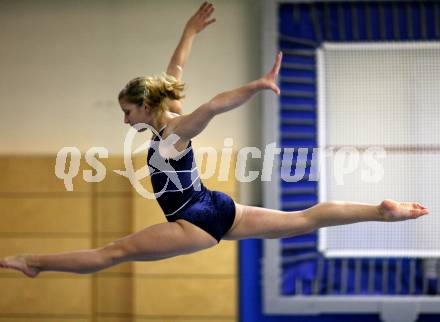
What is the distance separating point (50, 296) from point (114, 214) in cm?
78

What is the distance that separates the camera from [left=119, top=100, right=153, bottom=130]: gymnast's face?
309 centimetres

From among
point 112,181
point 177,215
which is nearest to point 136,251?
point 177,215

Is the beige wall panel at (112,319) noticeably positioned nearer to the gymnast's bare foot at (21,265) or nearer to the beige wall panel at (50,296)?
the beige wall panel at (50,296)

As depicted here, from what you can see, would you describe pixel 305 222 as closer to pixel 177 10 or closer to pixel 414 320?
pixel 414 320

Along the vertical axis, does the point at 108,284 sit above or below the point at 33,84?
below

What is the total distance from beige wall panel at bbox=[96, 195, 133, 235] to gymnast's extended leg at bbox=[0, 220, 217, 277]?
85.0 inches

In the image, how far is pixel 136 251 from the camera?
2990 millimetres

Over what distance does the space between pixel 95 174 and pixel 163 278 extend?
93 cm

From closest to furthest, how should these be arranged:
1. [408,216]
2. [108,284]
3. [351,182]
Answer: [408,216], [351,182], [108,284]

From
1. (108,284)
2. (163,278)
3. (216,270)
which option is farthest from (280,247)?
(108,284)

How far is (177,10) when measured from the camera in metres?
5.45

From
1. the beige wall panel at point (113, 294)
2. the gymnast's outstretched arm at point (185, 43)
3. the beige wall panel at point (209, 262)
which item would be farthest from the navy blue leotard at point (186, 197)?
the beige wall panel at point (113, 294)

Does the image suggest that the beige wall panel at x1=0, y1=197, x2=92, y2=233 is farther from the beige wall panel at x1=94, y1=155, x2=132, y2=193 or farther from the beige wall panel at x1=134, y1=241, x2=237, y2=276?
the beige wall panel at x1=134, y1=241, x2=237, y2=276

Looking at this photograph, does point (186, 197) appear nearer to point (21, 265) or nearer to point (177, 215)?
point (177, 215)
